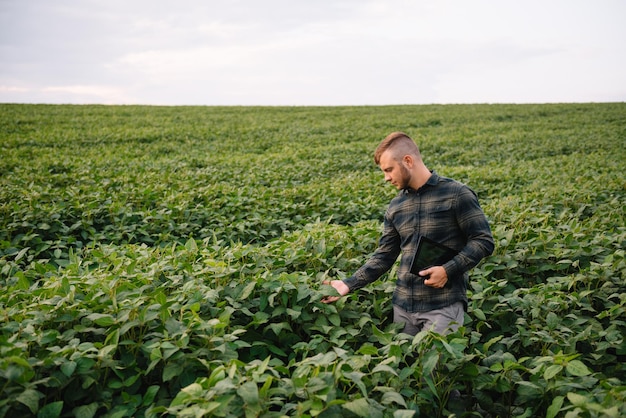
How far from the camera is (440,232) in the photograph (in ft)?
9.94

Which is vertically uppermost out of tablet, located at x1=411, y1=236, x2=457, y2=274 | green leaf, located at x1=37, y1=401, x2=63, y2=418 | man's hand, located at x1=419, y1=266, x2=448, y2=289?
tablet, located at x1=411, y1=236, x2=457, y2=274

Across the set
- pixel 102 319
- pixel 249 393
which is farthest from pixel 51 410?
pixel 249 393

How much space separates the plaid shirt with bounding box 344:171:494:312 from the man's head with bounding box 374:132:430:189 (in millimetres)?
88

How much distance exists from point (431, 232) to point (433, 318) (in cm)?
59

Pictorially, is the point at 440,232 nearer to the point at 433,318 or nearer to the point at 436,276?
the point at 436,276

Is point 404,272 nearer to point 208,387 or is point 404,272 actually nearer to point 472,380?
point 472,380

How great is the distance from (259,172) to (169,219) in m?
4.58

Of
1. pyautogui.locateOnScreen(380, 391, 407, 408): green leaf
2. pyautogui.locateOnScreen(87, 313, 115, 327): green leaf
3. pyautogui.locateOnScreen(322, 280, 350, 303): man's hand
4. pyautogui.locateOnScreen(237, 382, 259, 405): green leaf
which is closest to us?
pyautogui.locateOnScreen(237, 382, 259, 405): green leaf

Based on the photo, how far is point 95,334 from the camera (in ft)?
8.54

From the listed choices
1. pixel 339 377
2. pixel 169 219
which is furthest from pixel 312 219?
pixel 339 377

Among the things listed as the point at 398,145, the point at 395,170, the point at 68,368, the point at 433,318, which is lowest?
the point at 433,318

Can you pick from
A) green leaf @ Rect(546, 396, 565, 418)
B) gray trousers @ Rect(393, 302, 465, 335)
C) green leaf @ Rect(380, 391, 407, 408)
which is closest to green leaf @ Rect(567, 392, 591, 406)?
green leaf @ Rect(546, 396, 565, 418)

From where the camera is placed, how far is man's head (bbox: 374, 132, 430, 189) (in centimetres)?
302

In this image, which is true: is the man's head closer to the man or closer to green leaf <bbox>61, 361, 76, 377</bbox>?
the man
